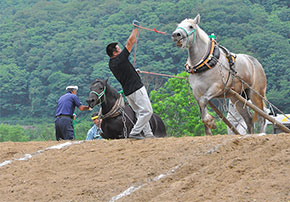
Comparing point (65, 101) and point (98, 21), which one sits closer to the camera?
point (65, 101)

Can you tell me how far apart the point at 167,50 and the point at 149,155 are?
244 feet

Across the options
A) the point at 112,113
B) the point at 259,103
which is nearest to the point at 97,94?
the point at 112,113

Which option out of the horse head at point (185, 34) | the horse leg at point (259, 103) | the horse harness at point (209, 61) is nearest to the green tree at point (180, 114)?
the horse leg at point (259, 103)

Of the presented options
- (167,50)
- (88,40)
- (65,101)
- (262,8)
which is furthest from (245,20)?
(65,101)

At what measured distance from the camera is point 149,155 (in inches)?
356

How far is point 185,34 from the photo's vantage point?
10.9m

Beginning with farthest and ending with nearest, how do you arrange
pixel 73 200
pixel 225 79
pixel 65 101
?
pixel 65 101, pixel 225 79, pixel 73 200

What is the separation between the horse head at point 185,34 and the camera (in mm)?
10773

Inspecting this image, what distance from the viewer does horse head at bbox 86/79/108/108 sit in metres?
11.8

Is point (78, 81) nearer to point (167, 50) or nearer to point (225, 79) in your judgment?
point (167, 50)

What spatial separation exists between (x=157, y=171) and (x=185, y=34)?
3395mm

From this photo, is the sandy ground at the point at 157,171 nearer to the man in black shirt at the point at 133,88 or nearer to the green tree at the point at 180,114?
the man in black shirt at the point at 133,88

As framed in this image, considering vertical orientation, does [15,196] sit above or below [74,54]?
above

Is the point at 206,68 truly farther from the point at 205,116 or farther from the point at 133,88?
the point at 133,88
